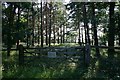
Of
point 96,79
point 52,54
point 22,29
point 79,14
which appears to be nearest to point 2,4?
point 22,29

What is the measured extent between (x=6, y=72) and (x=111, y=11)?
15.1 metres

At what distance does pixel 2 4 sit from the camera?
18266 millimetres

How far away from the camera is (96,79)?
10414mm

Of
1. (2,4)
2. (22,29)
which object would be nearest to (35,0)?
(2,4)

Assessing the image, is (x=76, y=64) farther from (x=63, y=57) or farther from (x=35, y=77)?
(x=35, y=77)

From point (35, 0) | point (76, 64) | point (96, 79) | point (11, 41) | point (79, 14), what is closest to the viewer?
point (96, 79)

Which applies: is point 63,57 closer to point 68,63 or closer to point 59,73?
point 68,63

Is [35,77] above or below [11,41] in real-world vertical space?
below

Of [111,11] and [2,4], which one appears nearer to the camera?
[2,4]

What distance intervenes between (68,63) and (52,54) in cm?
109

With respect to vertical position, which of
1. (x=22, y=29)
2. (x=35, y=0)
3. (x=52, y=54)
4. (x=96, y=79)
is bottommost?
(x=96, y=79)

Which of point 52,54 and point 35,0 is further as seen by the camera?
point 35,0

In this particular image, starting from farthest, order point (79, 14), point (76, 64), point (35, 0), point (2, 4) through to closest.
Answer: point (35, 0) → point (79, 14) → point (2, 4) → point (76, 64)

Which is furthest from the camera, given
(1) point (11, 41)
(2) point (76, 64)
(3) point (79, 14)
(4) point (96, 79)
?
(3) point (79, 14)
